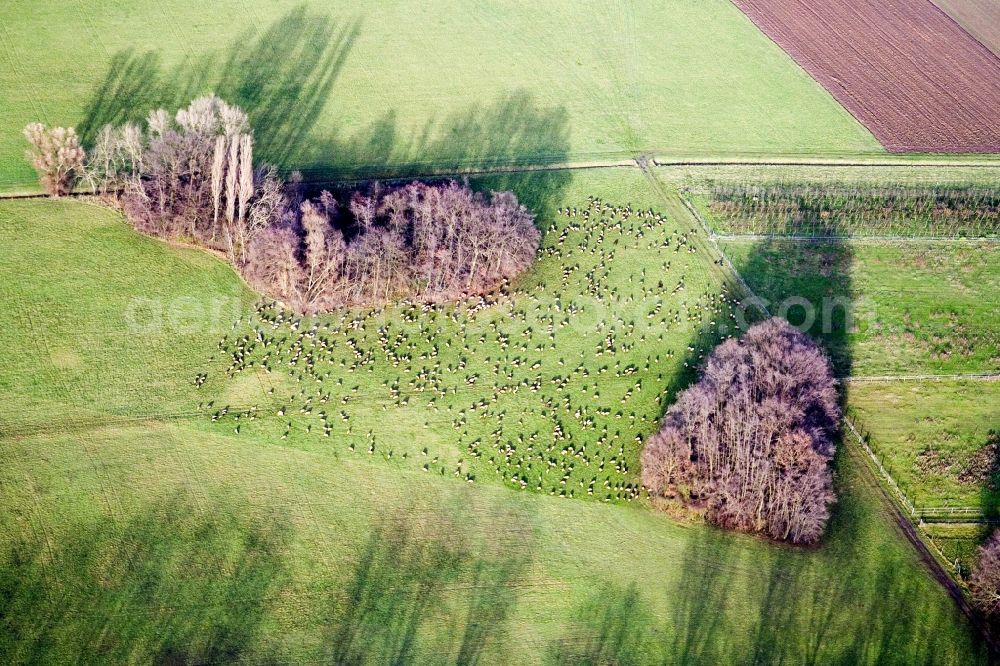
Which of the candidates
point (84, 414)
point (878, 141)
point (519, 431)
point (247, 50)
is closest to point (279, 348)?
point (84, 414)

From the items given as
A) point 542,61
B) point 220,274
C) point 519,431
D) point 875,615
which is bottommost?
point 875,615

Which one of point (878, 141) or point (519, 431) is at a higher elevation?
point (878, 141)

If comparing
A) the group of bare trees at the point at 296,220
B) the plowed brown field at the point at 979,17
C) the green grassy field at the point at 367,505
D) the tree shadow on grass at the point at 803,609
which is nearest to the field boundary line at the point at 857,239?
the green grassy field at the point at 367,505

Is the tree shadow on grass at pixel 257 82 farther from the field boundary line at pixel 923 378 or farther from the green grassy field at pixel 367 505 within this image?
the field boundary line at pixel 923 378

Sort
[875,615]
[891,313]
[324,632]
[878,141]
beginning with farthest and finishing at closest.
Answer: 1. [878,141]
2. [891,313]
3. [875,615]
4. [324,632]

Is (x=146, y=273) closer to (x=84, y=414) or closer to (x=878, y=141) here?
(x=84, y=414)

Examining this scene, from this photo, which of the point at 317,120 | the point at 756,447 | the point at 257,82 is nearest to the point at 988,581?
the point at 756,447
